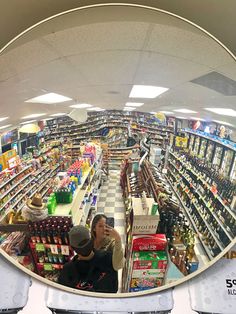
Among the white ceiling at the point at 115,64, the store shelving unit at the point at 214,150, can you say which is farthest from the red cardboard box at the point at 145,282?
the white ceiling at the point at 115,64

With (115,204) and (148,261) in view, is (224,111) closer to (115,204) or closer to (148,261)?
(115,204)

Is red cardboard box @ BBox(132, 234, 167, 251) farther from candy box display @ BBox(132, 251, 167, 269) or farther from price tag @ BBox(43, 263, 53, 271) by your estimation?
price tag @ BBox(43, 263, 53, 271)

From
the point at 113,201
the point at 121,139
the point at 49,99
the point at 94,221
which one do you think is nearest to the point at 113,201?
the point at 113,201

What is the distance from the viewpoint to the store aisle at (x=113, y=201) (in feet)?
2.48

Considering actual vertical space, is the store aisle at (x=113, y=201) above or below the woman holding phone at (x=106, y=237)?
above

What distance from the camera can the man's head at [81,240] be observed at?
29.3 inches

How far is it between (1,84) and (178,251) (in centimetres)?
93

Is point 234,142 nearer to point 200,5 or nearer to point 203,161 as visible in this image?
point 203,161

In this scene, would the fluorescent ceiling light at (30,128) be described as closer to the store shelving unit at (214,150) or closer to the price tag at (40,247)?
the price tag at (40,247)

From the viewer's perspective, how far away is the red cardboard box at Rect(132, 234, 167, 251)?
75 cm

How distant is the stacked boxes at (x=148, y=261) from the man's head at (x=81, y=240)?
17cm

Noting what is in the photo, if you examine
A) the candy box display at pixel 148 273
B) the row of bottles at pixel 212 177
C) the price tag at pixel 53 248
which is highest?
the row of bottles at pixel 212 177

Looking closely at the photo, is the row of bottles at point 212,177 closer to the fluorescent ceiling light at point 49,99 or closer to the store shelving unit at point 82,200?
the store shelving unit at point 82,200

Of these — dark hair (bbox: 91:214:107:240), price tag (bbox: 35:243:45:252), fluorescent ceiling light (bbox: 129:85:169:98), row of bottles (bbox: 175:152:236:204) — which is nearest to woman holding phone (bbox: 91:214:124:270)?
dark hair (bbox: 91:214:107:240)
